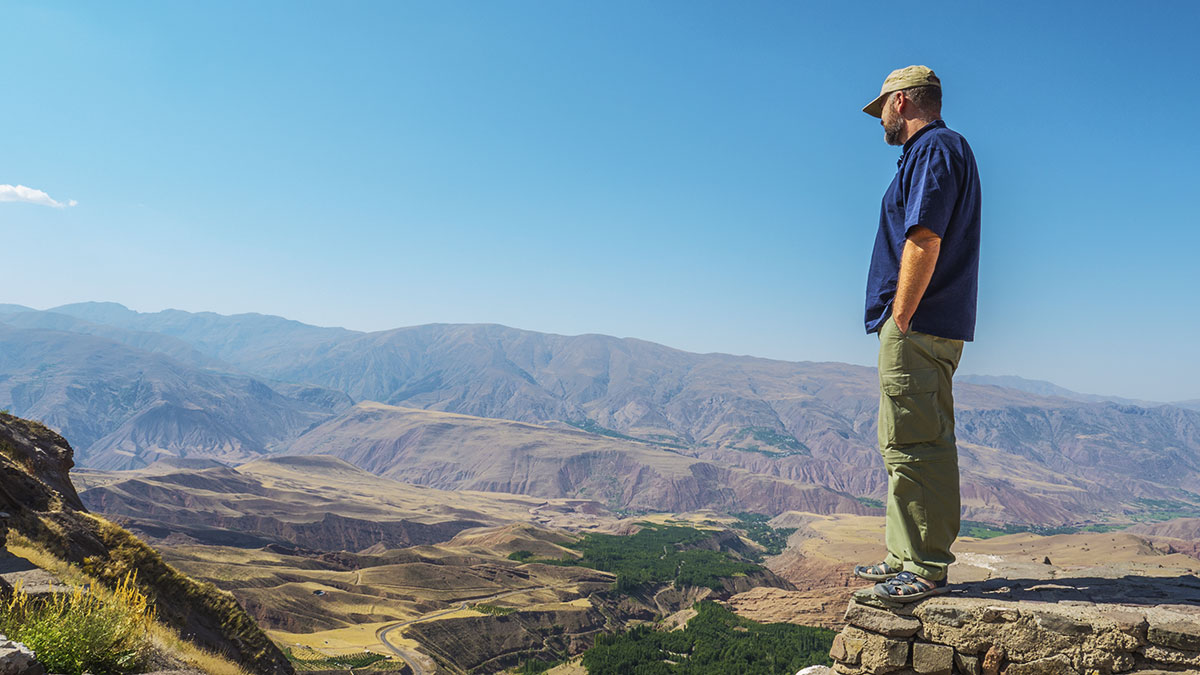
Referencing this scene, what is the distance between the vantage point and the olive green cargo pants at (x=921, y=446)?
13.4 ft

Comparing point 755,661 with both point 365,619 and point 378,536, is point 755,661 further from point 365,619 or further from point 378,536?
point 378,536

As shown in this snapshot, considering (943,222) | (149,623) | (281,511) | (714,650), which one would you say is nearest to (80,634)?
(149,623)

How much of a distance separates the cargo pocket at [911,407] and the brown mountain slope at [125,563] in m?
8.86

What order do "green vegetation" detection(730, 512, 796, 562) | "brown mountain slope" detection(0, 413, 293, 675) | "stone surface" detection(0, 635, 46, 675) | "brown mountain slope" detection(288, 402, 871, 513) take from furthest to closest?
"brown mountain slope" detection(288, 402, 871, 513) → "green vegetation" detection(730, 512, 796, 562) → "brown mountain slope" detection(0, 413, 293, 675) → "stone surface" detection(0, 635, 46, 675)

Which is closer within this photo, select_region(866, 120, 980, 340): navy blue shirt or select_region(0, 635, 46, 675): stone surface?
select_region(0, 635, 46, 675): stone surface

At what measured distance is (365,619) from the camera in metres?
54.0

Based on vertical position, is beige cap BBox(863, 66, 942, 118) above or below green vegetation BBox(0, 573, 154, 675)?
above

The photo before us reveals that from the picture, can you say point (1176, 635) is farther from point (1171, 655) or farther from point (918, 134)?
point (918, 134)

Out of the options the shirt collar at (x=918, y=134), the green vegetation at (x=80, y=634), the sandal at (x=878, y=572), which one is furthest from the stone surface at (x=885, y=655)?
the green vegetation at (x=80, y=634)

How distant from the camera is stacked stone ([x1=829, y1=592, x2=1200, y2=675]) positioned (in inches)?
142

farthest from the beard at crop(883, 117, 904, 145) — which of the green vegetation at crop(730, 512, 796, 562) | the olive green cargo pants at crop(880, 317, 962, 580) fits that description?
the green vegetation at crop(730, 512, 796, 562)

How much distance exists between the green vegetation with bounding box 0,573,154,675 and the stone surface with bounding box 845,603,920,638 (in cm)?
476

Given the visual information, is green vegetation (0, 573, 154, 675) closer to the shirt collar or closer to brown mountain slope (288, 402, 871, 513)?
the shirt collar

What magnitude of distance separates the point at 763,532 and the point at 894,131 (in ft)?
458
